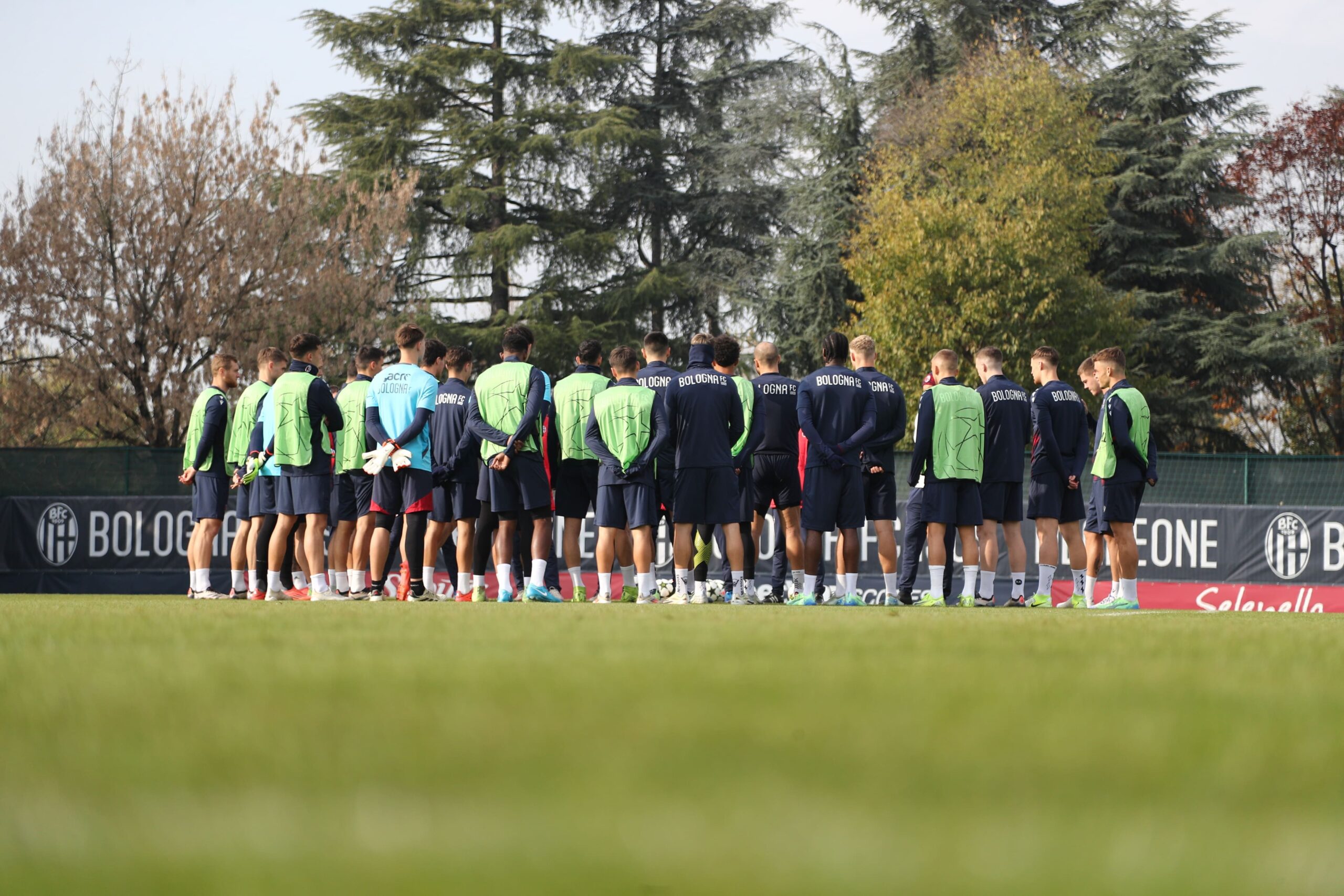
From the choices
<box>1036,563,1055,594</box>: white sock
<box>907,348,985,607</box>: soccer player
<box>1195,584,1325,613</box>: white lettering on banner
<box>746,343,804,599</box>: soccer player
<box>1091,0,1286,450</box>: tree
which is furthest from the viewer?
<box>1091,0,1286,450</box>: tree

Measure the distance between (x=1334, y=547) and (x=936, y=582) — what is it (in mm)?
7687

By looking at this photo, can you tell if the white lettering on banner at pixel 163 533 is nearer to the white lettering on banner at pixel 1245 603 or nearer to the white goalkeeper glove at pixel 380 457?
the white goalkeeper glove at pixel 380 457

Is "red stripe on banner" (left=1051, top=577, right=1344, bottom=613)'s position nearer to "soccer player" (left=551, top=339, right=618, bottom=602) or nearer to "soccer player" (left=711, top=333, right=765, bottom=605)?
"soccer player" (left=711, top=333, right=765, bottom=605)

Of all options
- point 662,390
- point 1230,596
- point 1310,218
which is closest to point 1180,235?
point 1310,218

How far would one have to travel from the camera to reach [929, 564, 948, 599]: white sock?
12180 millimetres

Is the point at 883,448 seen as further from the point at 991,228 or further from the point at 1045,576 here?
the point at 991,228

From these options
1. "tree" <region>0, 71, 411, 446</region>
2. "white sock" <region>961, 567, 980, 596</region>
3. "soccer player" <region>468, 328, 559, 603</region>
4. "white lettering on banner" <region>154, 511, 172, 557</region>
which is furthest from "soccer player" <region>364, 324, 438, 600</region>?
"tree" <region>0, 71, 411, 446</region>

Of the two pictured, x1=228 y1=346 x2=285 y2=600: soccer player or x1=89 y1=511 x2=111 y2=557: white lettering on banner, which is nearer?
x1=228 y1=346 x2=285 y2=600: soccer player

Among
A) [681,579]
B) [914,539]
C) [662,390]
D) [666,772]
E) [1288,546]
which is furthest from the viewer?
[1288,546]

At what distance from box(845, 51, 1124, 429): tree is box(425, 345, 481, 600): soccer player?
1055 inches

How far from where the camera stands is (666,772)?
236 cm

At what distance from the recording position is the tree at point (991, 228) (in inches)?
1538

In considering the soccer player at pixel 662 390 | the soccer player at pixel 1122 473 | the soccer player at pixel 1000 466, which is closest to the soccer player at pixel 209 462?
the soccer player at pixel 662 390

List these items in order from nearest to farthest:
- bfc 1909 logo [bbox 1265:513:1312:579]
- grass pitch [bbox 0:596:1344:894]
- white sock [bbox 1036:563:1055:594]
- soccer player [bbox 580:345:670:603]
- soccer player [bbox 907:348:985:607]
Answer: grass pitch [bbox 0:596:1344:894] → soccer player [bbox 580:345:670:603] → soccer player [bbox 907:348:985:607] → white sock [bbox 1036:563:1055:594] → bfc 1909 logo [bbox 1265:513:1312:579]
